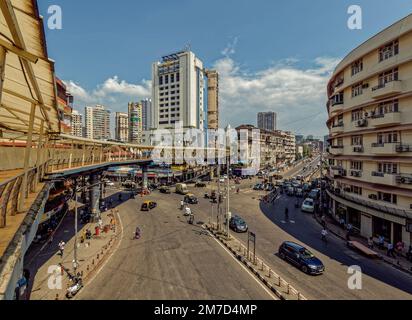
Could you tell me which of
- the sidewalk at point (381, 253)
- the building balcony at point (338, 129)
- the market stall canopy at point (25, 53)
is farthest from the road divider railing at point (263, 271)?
the building balcony at point (338, 129)

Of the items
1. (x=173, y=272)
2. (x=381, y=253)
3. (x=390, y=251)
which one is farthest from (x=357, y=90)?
(x=173, y=272)

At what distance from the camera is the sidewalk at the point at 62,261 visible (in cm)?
1398

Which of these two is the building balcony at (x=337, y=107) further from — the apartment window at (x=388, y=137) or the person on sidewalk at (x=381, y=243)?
the person on sidewalk at (x=381, y=243)

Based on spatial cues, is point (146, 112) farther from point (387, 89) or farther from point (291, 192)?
point (387, 89)

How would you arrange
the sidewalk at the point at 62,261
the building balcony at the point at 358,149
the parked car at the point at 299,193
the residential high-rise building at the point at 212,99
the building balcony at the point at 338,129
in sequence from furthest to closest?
the residential high-rise building at the point at 212,99
the parked car at the point at 299,193
the building balcony at the point at 338,129
the building balcony at the point at 358,149
the sidewalk at the point at 62,261

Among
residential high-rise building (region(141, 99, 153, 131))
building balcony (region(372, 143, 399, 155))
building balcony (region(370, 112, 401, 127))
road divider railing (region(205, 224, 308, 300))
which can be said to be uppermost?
residential high-rise building (region(141, 99, 153, 131))

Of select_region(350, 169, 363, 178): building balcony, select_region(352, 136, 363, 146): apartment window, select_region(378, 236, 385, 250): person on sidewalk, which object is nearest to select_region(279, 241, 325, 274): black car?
select_region(378, 236, 385, 250): person on sidewalk

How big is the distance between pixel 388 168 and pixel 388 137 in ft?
9.29

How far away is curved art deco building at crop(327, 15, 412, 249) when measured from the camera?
19703mm

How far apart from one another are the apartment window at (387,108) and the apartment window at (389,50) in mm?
4141

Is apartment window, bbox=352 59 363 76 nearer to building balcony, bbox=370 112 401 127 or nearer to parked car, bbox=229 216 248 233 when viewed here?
building balcony, bbox=370 112 401 127

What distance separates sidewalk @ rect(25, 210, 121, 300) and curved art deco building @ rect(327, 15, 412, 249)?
2443 centimetres

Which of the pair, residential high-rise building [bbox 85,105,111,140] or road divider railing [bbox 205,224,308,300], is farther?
residential high-rise building [bbox 85,105,111,140]
